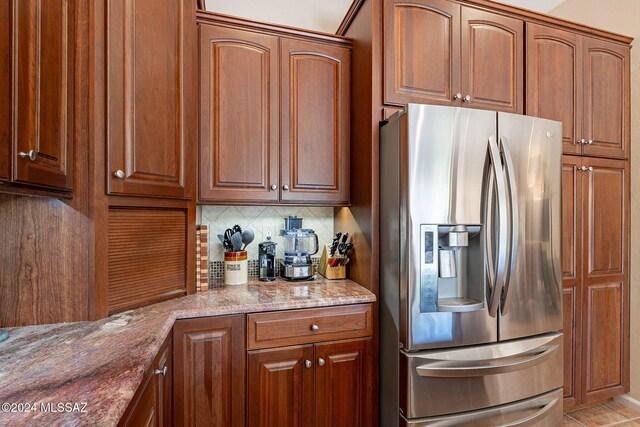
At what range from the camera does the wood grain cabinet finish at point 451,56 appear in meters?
1.69

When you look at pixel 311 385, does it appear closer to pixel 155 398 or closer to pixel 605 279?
pixel 155 398

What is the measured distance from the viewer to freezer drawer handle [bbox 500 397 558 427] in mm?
1567

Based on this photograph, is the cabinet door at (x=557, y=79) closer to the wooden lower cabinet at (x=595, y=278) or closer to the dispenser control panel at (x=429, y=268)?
the wooden lower cabinet at (x=595, y=278)

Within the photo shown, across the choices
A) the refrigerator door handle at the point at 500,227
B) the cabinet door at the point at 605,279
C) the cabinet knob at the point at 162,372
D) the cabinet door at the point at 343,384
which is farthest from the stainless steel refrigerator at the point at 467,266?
the cabinet knob at the point at 162,372

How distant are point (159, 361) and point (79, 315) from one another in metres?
0.38

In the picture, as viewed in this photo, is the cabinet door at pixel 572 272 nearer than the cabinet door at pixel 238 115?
No

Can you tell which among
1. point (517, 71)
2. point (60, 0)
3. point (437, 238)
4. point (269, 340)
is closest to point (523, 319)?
point (437, 238)

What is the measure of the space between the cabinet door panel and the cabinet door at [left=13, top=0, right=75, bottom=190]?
9.62 feet

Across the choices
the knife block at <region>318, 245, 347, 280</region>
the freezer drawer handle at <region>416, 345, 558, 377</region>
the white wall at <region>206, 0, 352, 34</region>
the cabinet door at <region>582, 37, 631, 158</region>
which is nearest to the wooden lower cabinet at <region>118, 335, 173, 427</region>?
A: the knife block at <region>318, 245, 347, 280</region>

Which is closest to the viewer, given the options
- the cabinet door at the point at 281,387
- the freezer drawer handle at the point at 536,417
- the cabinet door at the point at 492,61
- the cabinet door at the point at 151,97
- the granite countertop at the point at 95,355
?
the granite countertop at the point at 95,355

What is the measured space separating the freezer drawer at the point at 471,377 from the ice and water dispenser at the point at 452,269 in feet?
0.75

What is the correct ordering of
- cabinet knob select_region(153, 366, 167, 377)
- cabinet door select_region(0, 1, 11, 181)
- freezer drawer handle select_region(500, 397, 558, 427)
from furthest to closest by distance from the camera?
freezer drawer handle select_region(500, 397, 558, 427)
cabinet knob select_region(153, 366, 167, 377)
cabinet door select_region(0, 1, 11, 181)

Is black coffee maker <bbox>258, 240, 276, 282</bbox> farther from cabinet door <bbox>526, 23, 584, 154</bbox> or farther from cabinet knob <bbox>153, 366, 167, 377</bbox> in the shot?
cabinet door <bbox>526, 23, 584, 154</bbox>

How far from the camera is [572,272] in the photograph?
2021 millimetres
